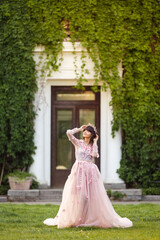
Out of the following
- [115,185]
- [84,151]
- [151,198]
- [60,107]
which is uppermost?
[60,107]

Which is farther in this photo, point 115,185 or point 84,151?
point 115,185

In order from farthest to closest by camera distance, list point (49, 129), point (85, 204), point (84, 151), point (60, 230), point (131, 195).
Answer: point (49, 129), point (131, 195), point (84, 151), point (85, 204), point (60, 230)

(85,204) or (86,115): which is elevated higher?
(86,115)

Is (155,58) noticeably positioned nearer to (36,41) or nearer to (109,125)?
(109,125)

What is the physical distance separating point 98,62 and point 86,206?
6.47 meters

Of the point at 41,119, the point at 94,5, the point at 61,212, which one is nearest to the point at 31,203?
the point at 41,119

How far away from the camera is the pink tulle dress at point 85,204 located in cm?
848

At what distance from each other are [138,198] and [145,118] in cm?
212

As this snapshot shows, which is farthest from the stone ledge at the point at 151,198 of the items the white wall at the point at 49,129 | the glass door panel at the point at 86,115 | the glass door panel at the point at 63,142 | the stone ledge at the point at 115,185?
the glass door panel at the point at 86,115

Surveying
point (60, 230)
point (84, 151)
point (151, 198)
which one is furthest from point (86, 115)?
point (60, 230)

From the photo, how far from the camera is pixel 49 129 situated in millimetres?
14586

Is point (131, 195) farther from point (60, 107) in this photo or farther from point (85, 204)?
point (85, 204)

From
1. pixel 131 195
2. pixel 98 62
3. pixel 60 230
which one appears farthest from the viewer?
pixel 98 62

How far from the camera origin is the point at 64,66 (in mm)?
14250
